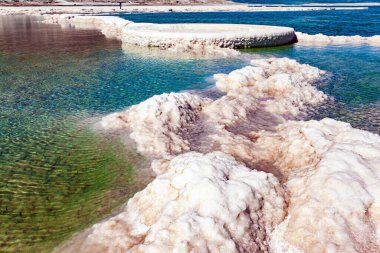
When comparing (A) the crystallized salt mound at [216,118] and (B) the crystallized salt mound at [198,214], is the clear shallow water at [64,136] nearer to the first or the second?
(B) the crystallized salt mound at [198,214]

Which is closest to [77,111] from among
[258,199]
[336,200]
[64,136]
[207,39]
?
[64,136]

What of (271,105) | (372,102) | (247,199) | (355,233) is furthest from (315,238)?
(372,102)

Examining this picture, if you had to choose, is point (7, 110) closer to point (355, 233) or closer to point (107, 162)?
point (107, 162)

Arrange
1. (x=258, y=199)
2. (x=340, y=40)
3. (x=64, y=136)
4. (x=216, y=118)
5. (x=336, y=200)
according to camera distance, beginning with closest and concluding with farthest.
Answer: (x=336, y=200), (x=258, y=199), (x=64, y=136), (x=216, y=118), (x=340, y=40)

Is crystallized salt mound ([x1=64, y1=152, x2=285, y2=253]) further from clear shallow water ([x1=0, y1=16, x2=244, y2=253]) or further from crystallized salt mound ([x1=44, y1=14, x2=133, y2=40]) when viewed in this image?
crystallized salt mound ([x1=44, y1=14, x2=133, y2=40])

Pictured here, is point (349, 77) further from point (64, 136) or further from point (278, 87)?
point (64, 136)

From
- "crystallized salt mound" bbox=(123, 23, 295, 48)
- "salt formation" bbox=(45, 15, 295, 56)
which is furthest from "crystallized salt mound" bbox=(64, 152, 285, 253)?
"crystallized salt mound" bbox=(123, 23, 295, 48)

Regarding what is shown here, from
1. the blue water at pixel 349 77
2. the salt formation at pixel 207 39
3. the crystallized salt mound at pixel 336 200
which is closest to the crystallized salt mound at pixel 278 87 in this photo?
the blue water at pixel 349 77
